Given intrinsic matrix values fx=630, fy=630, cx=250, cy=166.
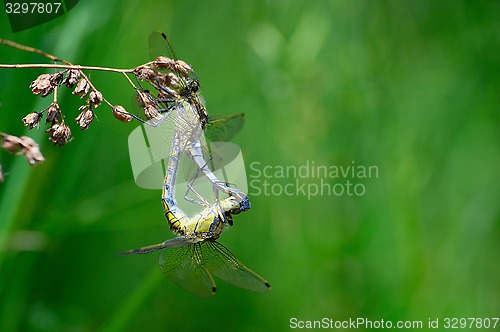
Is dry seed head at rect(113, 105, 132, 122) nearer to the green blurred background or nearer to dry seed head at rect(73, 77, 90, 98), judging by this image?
dry seed head at rect(73, 77, 90, 98)

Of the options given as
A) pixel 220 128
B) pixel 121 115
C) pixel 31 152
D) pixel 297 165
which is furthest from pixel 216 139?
pixel 297 165

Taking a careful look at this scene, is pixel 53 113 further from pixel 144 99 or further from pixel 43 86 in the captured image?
pixel 144 99

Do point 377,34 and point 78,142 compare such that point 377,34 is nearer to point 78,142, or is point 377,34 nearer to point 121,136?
point 121,136

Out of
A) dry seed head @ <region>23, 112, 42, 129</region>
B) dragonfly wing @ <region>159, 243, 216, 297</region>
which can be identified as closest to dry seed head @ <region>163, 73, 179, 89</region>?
dry seed head @ <region>23, 112, 42, 129</region>

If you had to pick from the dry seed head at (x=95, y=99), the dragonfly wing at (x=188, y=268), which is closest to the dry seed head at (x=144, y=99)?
the dry seed head at (x=95, y=99)

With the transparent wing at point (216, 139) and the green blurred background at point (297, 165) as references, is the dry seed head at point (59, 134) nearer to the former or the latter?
the transparent wing at point (216, 139)

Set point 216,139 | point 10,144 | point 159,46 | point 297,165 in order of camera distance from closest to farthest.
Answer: point 10,144 → point 159,46 → point 216,139 → point 297,165
